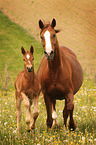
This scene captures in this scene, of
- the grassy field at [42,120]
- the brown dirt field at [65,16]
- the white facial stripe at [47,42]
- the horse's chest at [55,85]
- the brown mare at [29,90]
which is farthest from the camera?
the brown dirt field at [65,16]

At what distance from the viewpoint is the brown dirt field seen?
86.4 feet

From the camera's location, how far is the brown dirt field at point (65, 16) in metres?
26.3

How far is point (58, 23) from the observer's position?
93.7 feet

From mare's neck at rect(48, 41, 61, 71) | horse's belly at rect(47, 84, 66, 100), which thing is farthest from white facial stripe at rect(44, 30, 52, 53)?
horse's belly at rect(47, 84, 66, 100)

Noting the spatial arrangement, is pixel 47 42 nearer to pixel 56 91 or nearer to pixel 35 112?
pixel 56 91

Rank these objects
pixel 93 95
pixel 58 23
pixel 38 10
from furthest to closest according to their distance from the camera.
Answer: pixel 38 10
pixel 58 23
pixel 93 95

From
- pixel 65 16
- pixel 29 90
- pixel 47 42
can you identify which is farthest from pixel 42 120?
pixel 65 16

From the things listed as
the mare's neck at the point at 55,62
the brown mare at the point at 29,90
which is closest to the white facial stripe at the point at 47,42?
the brown mare at the point at 29,90

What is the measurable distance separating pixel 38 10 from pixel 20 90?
2563 centimetres

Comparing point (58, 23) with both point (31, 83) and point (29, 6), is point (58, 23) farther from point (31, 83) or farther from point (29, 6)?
point (31, 83)

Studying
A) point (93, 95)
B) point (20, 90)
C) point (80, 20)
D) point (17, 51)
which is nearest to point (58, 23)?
point (80, 20)

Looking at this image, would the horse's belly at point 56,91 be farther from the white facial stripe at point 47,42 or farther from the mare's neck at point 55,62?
the white facial stripe at point 47,42

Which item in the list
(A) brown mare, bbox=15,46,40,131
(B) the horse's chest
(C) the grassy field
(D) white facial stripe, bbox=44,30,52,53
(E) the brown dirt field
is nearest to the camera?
(D) white facial stripe, bbox=44,30,52,53

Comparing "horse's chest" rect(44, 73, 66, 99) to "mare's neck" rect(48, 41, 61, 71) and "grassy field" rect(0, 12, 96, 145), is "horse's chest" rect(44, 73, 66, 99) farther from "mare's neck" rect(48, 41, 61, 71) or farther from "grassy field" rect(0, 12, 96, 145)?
"grassy field" rect(0, 12, 96, 145)
